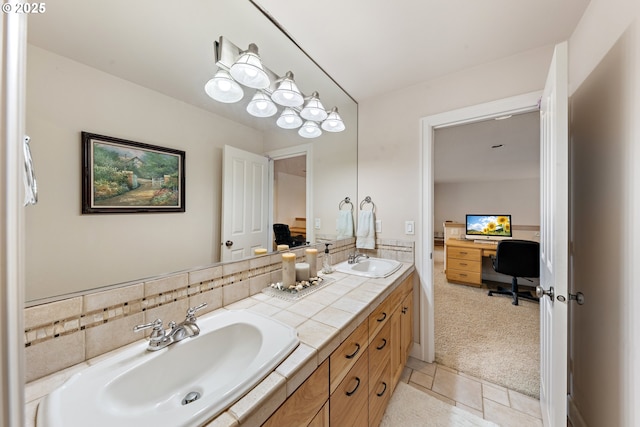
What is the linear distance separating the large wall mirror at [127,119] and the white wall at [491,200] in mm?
6747

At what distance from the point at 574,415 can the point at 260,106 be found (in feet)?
8.53

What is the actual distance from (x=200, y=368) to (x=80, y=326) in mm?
404

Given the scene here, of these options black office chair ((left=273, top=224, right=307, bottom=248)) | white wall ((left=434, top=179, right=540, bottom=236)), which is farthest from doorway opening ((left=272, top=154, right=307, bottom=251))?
white wall ((left=434, top=179, right=540, bottom=236))

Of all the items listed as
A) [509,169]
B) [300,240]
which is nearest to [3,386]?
[300,240]

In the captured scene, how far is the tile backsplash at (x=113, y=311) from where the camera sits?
674 millimetres

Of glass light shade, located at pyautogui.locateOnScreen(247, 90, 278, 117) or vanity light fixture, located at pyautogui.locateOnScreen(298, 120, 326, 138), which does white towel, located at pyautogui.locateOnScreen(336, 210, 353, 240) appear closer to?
vanity light fixture, located at pyautogui.locateOnScreen(298, 120, 326, 138)

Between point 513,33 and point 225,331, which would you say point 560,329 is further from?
point 513,33

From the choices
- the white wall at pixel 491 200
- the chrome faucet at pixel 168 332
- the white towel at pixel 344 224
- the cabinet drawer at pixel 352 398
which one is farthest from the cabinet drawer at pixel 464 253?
the chrome faucet at pixel 168 332

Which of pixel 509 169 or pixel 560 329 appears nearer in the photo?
pixel 560 329

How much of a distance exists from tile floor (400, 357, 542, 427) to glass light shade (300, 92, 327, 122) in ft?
6.98

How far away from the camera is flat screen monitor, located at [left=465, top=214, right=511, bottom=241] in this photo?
4137mm

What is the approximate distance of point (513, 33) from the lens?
4.82ft

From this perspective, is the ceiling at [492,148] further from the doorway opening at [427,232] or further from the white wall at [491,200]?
the doorway opening at [427,232]

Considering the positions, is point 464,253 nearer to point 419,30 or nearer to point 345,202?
point 345,202
